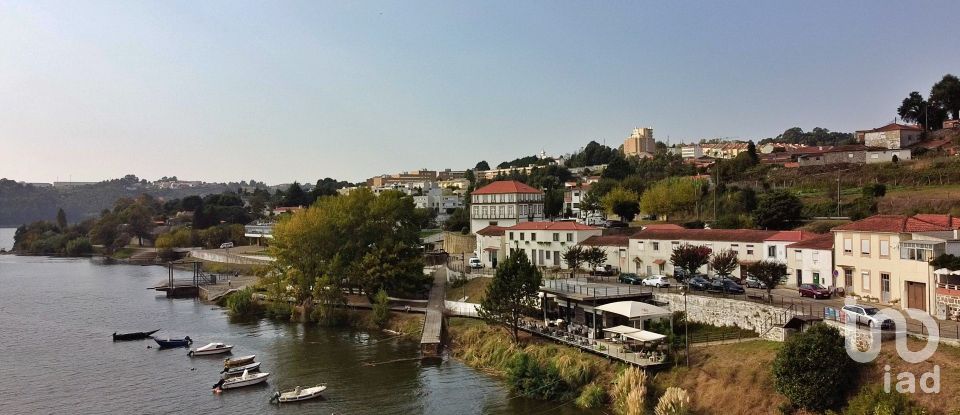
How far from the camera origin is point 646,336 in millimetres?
27688

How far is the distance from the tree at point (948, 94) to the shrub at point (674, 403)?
247 ft

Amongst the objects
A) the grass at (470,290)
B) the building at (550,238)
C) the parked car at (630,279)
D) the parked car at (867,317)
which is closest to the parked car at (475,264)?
the building at (550,238)

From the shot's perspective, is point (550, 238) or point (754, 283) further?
point (550, 238)

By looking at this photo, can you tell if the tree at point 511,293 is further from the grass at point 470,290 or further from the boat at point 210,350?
the boat at point 210,350

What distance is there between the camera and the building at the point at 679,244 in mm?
40062

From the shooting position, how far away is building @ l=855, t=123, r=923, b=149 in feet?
236

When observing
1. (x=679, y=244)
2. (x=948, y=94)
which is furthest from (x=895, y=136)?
(x=679, y=244)

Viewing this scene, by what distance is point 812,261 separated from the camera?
3512 cm

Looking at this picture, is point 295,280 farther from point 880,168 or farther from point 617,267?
point 880,168

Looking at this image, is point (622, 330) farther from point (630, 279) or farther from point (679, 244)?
point (679, 244)

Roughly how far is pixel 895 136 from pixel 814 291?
51.4m

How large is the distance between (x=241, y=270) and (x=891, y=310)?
7430 centimetres

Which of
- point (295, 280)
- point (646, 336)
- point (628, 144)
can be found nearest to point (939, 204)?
point (646, 336)

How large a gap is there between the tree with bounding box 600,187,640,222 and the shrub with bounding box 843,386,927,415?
Result: 49.7 m
